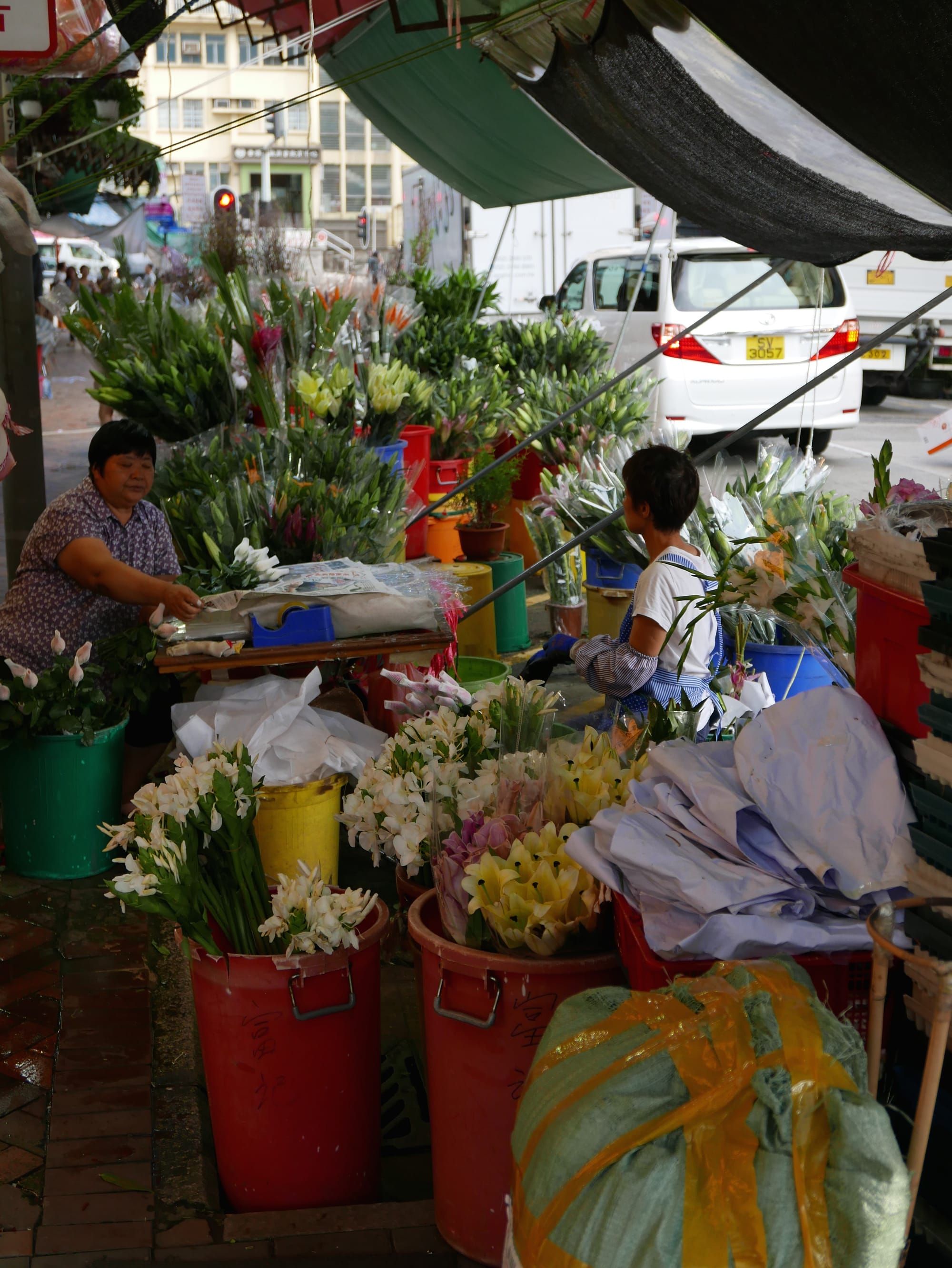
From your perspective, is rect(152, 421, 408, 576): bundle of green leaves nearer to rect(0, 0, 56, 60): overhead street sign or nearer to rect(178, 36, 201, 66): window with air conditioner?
rect(0, 0, 56, 60): overhead street sign

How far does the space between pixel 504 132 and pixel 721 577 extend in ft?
12.9

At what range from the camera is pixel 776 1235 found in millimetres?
1317

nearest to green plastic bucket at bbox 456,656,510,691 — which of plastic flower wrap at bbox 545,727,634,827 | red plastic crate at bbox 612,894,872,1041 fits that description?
plastic flower wrap at bbox 545,727,634,827

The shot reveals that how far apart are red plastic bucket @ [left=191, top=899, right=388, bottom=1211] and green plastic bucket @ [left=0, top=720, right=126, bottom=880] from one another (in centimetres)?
148

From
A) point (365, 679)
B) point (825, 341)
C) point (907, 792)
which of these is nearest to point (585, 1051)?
point (907, 792)

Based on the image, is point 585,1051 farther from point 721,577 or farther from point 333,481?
point 333,481

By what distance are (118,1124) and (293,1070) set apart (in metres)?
0.59

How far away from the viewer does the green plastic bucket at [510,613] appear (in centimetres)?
621

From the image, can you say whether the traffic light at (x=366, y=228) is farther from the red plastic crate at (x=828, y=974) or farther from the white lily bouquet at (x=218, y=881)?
the red plastic crate at (x=828, y=974)

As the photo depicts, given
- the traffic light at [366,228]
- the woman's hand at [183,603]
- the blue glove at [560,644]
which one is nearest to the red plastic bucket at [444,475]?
Result: the blue glove at [560,644]

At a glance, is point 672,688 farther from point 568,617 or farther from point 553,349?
point 553,349

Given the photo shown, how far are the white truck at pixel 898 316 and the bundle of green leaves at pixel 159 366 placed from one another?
10440 mm

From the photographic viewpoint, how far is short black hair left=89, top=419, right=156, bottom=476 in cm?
408

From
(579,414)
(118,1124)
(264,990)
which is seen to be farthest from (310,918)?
(579,414)
